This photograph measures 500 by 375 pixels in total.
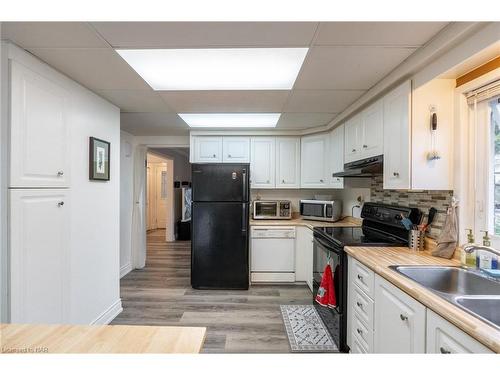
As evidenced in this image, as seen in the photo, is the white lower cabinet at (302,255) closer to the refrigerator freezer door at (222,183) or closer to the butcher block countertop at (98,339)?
the refrigerator freezer door at (222,183)

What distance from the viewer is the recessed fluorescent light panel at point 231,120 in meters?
2.98

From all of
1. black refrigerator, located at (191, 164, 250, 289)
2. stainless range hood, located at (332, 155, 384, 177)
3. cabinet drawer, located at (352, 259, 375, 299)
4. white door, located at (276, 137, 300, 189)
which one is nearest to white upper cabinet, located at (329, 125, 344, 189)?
stainless range hood, located at (332, 155, 384, 177)

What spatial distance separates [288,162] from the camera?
3.84 metres

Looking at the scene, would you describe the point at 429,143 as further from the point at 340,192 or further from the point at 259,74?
the point at 340,192

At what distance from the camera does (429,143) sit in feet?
5.55

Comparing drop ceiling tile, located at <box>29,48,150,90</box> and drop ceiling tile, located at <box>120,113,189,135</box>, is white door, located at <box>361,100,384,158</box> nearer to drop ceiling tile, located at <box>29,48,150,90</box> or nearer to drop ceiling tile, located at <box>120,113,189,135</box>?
drop ceiling tile, located at <box>29,48,150,90</box>

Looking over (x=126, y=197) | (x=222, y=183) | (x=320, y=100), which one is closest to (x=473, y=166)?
(x=320, y=100)

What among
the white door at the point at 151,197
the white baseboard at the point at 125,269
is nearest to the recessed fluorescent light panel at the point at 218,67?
the white baseboard at the point at 125,269

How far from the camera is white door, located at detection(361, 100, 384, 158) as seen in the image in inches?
82.2

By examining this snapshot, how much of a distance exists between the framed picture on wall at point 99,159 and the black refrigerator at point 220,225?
1.15 meters

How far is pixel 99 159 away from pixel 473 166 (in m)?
2.83
